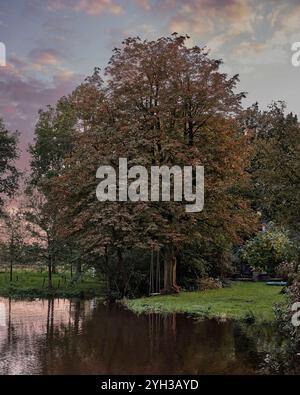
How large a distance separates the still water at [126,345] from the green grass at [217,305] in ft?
3.81

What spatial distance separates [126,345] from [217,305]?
762cm

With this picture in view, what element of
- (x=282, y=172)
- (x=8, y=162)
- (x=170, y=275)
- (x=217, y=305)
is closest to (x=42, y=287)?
(x=170, y=275)

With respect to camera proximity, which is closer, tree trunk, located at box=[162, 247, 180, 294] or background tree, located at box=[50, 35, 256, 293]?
background tree, located at box=[50, 35, 256, 293]

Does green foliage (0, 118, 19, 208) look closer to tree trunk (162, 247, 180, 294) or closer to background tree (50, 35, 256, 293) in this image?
background tree (50, 35, 256, 293)

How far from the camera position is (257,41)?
73.4 ft

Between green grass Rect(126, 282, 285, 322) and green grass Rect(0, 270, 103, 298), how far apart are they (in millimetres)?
8557

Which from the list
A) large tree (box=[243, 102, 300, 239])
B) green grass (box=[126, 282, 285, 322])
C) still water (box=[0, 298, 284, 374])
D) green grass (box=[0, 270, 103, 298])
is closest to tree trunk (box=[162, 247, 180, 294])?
green grass (box=[126, 282, 285, 322])

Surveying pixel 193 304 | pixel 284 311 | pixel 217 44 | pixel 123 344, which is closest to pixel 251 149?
pixel 217 44

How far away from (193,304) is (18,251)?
715 inches

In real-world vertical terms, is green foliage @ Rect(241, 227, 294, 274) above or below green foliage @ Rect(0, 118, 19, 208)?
below

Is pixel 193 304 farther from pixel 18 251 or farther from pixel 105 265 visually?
pixel 18 251

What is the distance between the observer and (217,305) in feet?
65.5

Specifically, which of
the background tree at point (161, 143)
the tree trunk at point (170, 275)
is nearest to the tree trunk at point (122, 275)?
the background tree at point (161, 143)

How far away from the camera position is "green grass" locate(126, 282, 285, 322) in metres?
17.4
